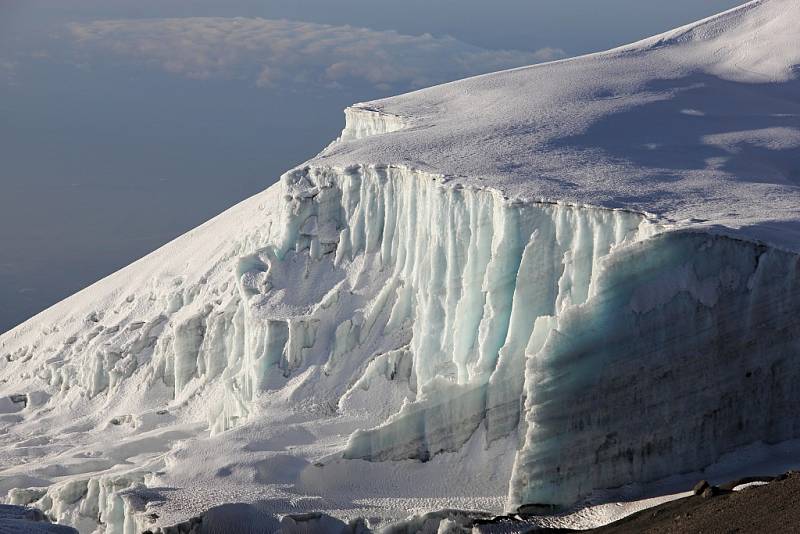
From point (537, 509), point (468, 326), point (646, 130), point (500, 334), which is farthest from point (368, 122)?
point (537, 509)

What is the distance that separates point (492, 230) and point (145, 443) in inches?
442

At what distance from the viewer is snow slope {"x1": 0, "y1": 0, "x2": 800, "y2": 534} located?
30531 millimetres

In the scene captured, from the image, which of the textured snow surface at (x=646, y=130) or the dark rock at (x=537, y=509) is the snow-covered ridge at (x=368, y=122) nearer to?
the textured snow surface at (x=646, y=130)

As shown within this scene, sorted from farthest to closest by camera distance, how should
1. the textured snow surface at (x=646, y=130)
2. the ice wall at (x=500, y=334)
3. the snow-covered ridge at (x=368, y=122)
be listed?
the snow-covered ridge at (x=368, y=122) → the textured snow surface at (x=646, y=130) → the ice wall at (x=500, y=334)

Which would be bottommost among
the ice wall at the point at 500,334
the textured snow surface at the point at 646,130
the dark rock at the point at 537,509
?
the dark rock at the point at 537,509

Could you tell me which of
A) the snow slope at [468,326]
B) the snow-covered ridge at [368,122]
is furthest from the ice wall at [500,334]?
the snow-covered ridge at [368,122]

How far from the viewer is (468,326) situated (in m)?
34.3

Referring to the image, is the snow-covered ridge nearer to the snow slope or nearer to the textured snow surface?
the snow slope

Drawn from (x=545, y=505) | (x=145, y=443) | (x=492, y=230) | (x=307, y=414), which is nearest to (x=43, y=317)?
(x=145, y=443)

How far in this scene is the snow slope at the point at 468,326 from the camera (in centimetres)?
3053

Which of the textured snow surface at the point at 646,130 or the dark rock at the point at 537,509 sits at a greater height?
the textured snow surface at the point at 646,130

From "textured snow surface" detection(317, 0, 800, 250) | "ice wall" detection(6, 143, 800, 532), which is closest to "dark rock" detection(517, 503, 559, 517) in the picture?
"ice wall" detection(6, 143, 800, 532)

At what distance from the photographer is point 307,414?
36.6m

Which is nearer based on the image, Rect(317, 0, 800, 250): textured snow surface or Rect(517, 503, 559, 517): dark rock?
Rect(517, 503, 559, 517): dark rock
